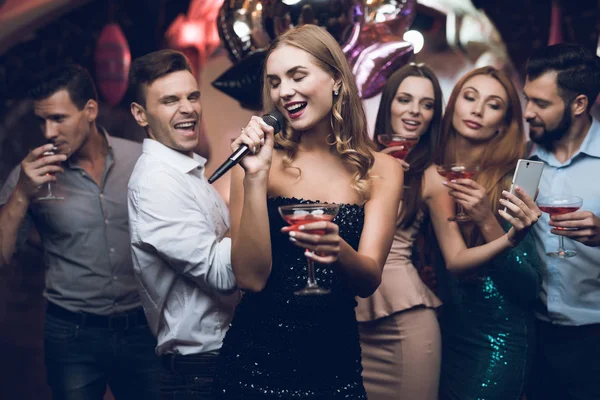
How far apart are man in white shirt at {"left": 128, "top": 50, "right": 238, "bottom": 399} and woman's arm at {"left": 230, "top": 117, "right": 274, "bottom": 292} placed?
36 cm

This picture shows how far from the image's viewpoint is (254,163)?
188 cm

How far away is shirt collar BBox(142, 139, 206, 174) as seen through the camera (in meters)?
2.56

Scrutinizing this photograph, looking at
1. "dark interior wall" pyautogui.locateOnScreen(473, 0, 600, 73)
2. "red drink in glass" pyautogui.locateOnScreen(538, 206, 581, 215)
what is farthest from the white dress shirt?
"dark interior wall" pyautogui.locateOnScreen(473, 0, 600, 73)

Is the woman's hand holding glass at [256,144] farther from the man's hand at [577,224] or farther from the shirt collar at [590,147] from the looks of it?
the shirt collar at [590,147]

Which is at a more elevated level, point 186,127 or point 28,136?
point 186,127

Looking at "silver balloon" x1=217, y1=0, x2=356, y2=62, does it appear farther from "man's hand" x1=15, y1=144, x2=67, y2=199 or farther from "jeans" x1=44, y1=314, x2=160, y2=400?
"jeans" x1=44, y1=314, x2=160, y2=400

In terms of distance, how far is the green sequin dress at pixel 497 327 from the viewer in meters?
2.78

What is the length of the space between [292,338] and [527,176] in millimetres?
1112

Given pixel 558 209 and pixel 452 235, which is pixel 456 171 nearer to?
pixel 452 235

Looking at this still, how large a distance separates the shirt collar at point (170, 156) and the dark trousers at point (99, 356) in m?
0.76

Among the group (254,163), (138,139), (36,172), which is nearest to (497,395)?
(254,163)

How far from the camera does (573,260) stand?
2859mm

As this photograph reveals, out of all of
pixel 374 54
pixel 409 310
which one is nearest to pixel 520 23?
pixel 374 54

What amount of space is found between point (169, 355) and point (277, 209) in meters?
→ 0.77
